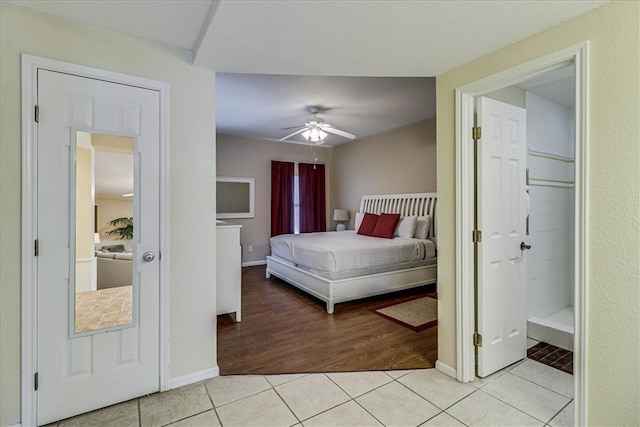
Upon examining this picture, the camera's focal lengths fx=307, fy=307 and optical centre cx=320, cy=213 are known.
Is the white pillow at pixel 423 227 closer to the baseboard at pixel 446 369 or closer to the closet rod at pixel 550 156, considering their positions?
the closet rod at pixel 550 156

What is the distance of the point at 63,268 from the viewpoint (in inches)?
72.5

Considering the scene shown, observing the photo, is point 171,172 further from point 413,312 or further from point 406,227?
point 406,227

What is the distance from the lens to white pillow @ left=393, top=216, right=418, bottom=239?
4856 mm

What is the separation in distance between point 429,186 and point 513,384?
3.49 metres

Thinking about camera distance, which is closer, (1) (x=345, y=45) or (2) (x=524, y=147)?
(1) (x=345, y=45)

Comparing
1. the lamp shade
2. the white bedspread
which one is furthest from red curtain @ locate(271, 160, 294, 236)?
the white bedspread

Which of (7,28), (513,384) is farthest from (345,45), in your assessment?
(513,384)

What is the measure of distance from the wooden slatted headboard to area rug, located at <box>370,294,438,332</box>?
1344 millimetres

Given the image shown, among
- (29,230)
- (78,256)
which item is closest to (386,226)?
(78,256)

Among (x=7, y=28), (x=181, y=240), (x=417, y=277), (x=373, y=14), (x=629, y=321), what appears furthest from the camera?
(x=417, y=277)

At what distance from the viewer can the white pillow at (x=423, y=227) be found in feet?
15.9

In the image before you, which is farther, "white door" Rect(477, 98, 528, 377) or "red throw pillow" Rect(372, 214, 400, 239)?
"red throw pillow" Rect(372, 214, 400, 239)

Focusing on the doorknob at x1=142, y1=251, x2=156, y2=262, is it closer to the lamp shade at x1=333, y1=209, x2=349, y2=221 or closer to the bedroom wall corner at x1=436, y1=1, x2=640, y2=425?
the bedroom wall corner at x1=436, y1=1, x2=640, y2=425

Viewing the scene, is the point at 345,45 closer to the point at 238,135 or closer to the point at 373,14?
the point at 373,14
